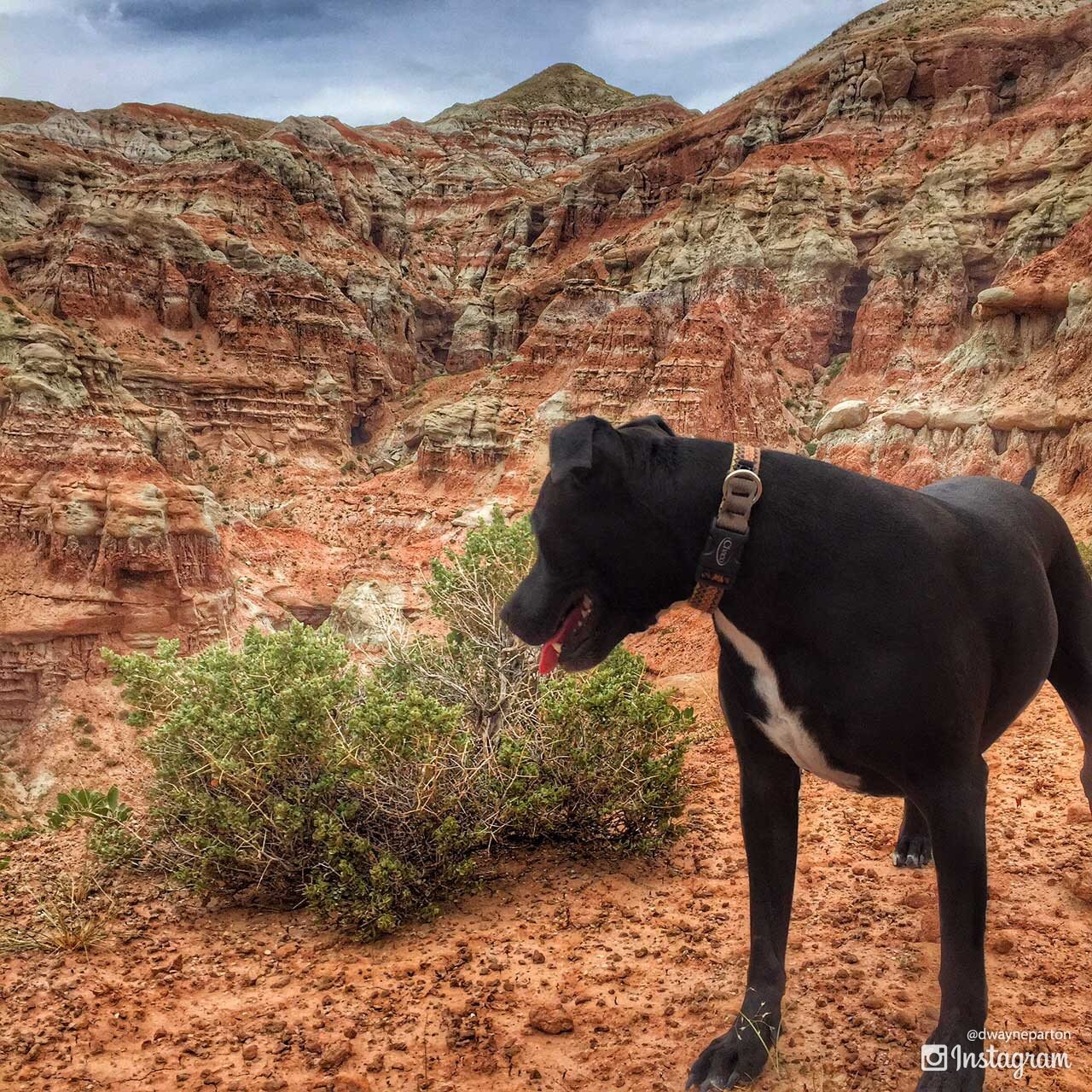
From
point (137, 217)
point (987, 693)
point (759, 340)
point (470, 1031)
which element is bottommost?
point (470, 1031)

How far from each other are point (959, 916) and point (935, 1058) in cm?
50

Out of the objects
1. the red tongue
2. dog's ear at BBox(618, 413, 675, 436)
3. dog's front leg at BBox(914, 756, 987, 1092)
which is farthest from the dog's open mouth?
dog's front leg at BBox(914, 756, 987, 1092)

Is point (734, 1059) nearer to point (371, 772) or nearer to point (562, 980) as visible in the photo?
point (562, 980)

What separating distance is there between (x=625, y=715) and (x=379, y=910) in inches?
72.4

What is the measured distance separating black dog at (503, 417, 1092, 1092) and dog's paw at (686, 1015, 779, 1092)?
20.2 inches

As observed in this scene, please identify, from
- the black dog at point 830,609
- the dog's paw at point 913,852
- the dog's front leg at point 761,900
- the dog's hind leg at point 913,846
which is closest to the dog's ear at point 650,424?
the black dog at point 830,609

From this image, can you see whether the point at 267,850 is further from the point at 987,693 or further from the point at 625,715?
the point at 987,693

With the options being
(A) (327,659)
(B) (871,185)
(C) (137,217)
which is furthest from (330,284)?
(A) (327,659)

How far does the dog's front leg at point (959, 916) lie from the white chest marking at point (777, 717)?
246 millimetres

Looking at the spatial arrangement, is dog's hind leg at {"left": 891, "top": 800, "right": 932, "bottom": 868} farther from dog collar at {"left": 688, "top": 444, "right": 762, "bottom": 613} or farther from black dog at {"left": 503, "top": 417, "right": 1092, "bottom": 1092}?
dog collar at {"left": 688, "top": 444, "right": 762, "bottom": 613}

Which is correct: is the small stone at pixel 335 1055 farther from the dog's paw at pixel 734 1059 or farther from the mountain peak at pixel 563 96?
the mountain peak at pixel 563 96

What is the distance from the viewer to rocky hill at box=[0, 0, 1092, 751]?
87.1 ft

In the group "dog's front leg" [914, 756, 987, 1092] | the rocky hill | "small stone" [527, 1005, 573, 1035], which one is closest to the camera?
"dog's front leg" [914, 756, 987, 1092]

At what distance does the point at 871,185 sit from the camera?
37312mm
